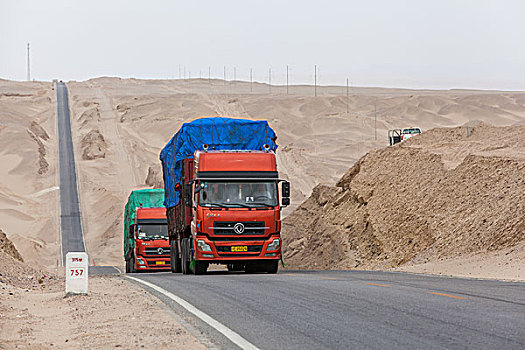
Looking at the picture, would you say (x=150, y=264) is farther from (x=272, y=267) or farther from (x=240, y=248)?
(x=240, y=248)

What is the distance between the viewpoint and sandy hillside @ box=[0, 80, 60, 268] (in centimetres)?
6594

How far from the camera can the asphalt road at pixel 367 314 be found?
32.3 ft

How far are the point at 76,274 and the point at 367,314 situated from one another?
7739 millimetres

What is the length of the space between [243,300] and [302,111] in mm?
125543

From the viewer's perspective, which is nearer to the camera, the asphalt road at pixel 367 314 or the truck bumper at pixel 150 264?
the asphalt road at pixel 367 314

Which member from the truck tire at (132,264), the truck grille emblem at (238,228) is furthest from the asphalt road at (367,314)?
the truck tire at (132,264)

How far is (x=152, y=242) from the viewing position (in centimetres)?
3794

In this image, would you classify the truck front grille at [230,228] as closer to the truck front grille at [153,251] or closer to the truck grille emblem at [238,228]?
the truck grille emblem at [238,228]

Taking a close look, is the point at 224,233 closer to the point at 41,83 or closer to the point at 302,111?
the point at 302,111

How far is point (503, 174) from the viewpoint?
108 ft

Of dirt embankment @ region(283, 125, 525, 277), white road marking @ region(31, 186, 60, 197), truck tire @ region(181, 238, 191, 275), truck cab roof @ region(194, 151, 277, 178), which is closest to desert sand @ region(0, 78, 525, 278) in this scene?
white road marking @ region(31, 186, 60, 197)

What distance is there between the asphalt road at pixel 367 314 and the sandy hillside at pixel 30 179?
46.4 m

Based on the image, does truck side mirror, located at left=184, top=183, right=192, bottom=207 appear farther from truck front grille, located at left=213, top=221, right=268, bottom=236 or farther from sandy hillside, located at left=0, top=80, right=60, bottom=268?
sandy hillside, located at left=0, top=80, right=60, bottom=268

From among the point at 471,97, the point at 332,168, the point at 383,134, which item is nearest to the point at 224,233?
the point at 332,168
